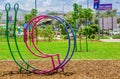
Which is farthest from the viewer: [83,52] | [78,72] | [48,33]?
[48,33]

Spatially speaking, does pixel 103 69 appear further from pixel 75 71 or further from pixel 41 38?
pixel 41 38

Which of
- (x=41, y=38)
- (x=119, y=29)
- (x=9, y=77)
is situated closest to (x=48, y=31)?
(x=41, y=38)

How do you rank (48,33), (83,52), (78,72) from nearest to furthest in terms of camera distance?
(78,72) < (83,52) < (48,33)

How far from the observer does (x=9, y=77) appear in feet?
28.7

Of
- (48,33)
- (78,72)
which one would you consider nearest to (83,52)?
(78,72)

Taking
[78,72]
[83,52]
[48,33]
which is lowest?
[83,52]

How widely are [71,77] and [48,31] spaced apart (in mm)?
22827

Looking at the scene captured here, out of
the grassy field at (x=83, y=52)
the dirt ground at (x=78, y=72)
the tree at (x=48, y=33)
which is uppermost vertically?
the tree at (x=48, y=33)

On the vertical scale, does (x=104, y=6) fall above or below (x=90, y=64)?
above

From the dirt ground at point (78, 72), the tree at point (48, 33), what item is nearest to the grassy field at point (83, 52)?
the dirt ground at point (78, 72)

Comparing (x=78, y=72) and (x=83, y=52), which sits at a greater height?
(x=78, y=72)

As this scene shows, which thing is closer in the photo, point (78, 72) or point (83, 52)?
point (78, 72)

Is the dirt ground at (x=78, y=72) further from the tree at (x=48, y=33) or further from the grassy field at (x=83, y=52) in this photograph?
the tree at (x=48, y=33)

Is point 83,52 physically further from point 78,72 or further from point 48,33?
point 48,33
